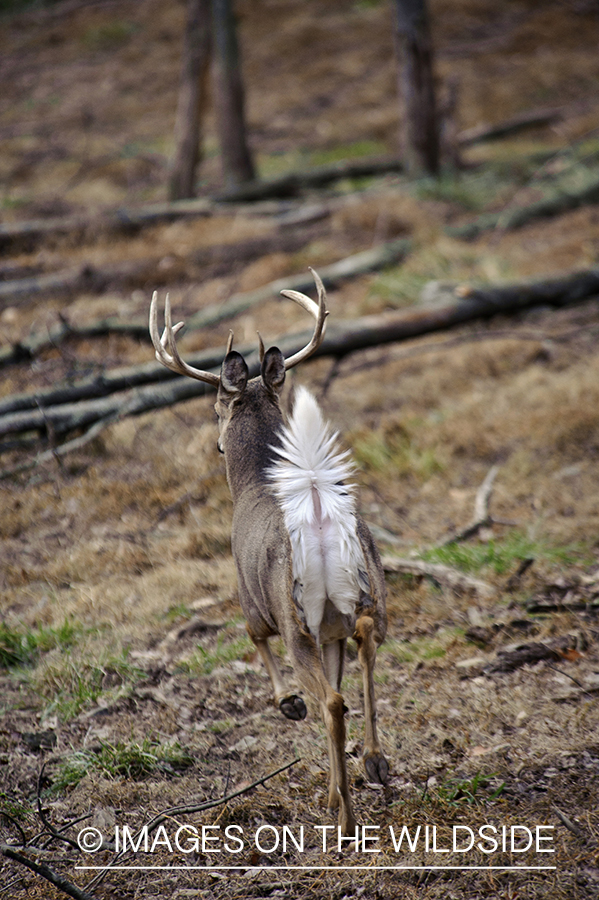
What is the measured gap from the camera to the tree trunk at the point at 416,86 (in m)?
Result: 12.4

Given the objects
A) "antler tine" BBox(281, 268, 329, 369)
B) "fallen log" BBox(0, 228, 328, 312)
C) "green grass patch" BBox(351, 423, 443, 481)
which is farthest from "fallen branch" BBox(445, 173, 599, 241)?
"antler tine" BBox(281, 268, 329, 369)

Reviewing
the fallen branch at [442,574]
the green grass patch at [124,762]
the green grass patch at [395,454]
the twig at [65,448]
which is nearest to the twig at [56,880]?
the green grass patch at [124,762]

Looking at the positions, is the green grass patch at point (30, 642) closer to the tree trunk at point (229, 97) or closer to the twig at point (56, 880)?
the twig at point (56, 880)

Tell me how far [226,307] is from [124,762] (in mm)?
6549

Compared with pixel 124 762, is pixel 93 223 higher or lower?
higher

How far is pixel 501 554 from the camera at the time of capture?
5215 millimetres

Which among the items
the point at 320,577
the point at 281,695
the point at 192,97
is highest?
the point at 192,97

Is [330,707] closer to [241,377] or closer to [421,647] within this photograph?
[421,647]

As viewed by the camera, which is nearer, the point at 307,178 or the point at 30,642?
the point at 30,642

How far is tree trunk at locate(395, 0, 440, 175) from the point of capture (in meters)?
12.4

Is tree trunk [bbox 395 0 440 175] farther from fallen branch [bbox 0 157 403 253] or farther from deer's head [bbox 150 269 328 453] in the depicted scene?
deer's head [bbox 150 269 328 453]

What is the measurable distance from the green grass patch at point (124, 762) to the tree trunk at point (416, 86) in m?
11.5

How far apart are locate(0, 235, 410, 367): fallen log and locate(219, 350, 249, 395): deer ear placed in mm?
4405

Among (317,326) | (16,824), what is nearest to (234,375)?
(317,326)
